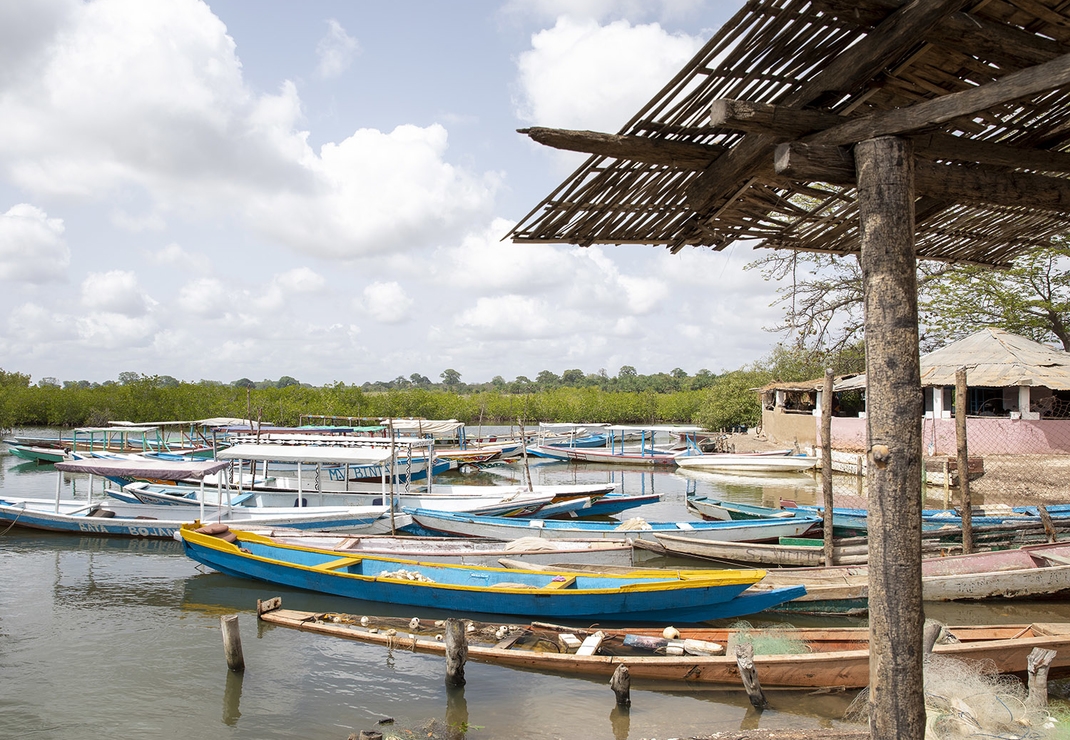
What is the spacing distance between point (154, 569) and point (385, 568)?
5.68 meters

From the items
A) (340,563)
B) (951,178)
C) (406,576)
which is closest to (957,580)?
(951,178)

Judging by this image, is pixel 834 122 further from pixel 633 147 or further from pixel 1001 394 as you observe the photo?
pixel 1001 394

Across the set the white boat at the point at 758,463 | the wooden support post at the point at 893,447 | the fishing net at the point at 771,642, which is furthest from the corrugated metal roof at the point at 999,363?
the wooden support post at the point at 893,447

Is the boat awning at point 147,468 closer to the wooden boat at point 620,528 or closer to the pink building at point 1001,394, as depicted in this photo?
the wooden boat at point 620,528

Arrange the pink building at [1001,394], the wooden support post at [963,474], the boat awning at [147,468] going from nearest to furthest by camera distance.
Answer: the wooden support post at [963,474]
the boat awning at [147,468]
the pink building at [1001,394]

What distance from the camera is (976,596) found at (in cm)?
885

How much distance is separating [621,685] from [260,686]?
408 centimetres

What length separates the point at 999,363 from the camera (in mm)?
18516

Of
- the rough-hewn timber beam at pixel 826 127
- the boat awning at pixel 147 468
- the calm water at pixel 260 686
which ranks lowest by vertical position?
the calm water at pixel 260 686

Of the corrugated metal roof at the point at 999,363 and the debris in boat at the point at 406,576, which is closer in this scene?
the debris in boat at the point at 406,576

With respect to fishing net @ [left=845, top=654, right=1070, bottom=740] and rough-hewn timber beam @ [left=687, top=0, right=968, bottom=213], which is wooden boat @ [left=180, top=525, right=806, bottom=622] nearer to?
fishing net @ [left=845, top=654, right=1070, bottom=740]

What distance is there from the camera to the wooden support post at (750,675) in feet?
20.3

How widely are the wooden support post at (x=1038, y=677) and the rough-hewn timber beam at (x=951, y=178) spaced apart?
3.56 m

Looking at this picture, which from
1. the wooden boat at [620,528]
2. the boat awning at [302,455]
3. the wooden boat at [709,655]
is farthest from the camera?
the boat awning at [302,455]
